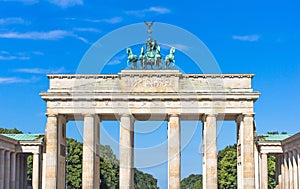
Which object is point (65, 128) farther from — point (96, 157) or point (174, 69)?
point (174, 69)

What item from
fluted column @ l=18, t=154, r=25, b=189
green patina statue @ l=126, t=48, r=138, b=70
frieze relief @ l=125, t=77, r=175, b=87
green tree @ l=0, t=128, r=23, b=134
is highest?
green patina statue @ l=126, t=48, r=138, b=70

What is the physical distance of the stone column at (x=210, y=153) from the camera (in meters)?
94.0

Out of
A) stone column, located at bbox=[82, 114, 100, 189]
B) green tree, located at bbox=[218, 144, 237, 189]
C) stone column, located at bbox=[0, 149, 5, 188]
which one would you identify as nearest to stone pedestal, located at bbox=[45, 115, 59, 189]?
stone column, located at bbox=[82, 114, 100, 189]

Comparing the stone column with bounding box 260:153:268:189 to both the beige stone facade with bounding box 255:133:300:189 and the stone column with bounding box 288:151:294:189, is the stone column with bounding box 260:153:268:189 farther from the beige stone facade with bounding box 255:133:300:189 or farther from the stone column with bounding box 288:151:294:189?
the stone column with bounding box 288:151:294:189

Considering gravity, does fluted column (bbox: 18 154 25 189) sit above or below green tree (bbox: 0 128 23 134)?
below

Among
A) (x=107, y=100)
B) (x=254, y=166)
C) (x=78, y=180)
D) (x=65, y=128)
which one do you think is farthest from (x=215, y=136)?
(x=78, y=180)

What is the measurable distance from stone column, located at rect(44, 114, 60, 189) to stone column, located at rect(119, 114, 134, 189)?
33.4ft

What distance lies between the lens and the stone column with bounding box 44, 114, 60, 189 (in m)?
94.1

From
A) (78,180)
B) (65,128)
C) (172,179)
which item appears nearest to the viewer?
(172,179)

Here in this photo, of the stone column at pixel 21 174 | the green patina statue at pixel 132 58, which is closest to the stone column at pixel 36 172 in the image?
the stone column at pixel 21 174

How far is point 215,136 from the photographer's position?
312 feet

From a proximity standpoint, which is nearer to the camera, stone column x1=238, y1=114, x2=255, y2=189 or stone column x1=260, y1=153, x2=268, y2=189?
stone column x1=238, y1=114, x2=255, y2=189

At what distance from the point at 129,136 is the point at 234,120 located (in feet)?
65.0

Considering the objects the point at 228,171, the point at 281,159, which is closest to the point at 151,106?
the point at 281,159
